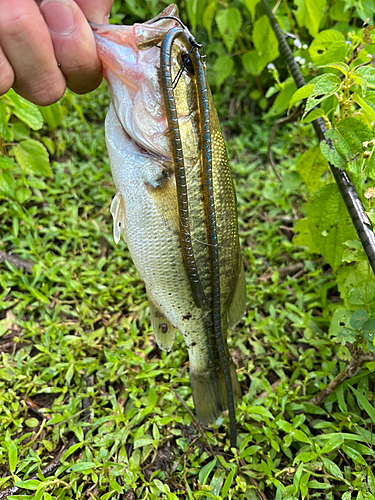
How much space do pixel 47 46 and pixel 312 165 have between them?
1.60 m

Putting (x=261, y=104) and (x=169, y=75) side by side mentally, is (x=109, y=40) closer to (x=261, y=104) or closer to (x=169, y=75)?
(x=169, y=75)

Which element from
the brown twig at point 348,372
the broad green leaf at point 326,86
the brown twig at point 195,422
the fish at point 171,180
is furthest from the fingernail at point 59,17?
the brown twig at point 195,422

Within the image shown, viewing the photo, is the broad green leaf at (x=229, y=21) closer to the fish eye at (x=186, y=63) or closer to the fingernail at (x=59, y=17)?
the fish eye at (x=186, y=63)

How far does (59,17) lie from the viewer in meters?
1.20

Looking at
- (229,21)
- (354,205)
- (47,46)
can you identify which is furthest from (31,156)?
(229,21)

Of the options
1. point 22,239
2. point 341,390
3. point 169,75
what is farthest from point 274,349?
point 22,239

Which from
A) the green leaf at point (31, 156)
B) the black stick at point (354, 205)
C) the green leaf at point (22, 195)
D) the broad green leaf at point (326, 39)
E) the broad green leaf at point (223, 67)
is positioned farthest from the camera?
the broad green leaf at point (223, 67)

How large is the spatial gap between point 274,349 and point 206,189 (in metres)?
1.44

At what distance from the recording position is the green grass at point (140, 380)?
1878 mm

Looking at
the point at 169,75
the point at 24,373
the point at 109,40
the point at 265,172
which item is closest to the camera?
the point at 169,75

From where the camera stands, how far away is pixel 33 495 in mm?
1788

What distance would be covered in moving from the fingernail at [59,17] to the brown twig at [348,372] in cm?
174

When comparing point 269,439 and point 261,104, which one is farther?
point 261,104

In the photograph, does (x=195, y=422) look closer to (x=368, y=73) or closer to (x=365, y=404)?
(x=365, y=404)
